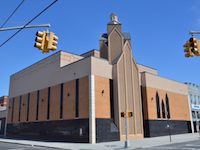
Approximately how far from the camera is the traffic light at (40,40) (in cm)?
1124

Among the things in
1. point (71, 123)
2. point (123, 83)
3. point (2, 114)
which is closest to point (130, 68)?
point (123, 83)

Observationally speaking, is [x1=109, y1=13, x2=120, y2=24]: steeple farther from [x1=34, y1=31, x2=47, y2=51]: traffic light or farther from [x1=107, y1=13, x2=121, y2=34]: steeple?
[x1=34, y1=31, x2=47, y2=51]: traffic light

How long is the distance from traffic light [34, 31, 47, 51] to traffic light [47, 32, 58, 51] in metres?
0.25

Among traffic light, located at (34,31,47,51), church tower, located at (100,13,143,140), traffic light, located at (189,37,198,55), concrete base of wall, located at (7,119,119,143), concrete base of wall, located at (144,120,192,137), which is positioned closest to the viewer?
traffic light, located at (34,31,47,51)

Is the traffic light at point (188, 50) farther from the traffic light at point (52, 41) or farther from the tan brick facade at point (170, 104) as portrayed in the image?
the tan brick facade at point (170, 104)

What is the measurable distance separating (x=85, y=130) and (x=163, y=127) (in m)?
17.9

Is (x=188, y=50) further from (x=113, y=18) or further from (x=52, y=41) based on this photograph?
(x=113, y=18)

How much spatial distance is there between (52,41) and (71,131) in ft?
74.9

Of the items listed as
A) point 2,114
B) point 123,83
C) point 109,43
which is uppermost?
point 109,43

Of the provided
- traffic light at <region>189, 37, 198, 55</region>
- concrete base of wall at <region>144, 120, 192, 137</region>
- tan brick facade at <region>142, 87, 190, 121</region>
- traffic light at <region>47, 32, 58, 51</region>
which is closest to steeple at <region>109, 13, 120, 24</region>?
tan brick facade at <region>142, 87, 190, 121</region>

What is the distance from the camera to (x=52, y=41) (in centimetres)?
1157

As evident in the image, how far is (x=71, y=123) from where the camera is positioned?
32.5 meters

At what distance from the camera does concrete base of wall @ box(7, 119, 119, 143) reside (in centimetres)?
3041

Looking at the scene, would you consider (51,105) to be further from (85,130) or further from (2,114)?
(2,114)
